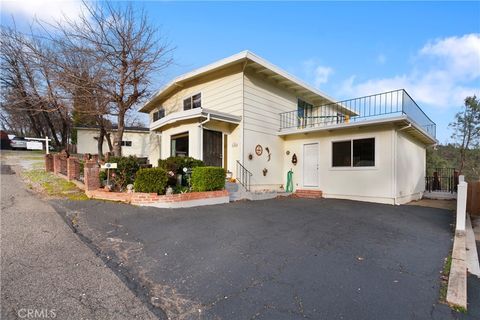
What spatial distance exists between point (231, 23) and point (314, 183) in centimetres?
737

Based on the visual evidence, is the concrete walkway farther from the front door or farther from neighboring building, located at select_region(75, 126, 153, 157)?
neighboring building, located at select_region(75, 126, 153, 157)

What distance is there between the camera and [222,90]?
417 inches

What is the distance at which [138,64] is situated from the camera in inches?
430

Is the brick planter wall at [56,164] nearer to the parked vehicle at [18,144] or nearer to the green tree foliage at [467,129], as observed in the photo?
the parked vehicle at [18,144]

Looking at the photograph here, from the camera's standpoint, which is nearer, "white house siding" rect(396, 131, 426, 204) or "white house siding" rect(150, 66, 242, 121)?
"white house siding" rect(396, 131, 426, 204)

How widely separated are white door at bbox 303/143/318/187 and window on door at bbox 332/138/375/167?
2.67 ft

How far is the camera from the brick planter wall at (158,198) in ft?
21.3

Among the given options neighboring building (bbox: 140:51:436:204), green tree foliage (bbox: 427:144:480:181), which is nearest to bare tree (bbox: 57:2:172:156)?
neighboring building (bbox: 140:51:436:204)

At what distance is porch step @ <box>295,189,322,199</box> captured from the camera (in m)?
10.3

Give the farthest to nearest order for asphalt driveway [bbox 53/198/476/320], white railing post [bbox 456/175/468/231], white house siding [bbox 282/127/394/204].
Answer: white house siding [bbox 282/127/394/204]
white railing post [bbox 456/175/468/231]
asphalt driveway [bbox 53/198/476/320]

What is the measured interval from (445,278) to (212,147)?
779 centimetres

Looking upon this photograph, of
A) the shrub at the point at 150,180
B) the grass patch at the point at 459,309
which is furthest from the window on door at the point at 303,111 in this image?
the grass patch at the point at 459,309

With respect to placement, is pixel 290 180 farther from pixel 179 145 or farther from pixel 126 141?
pixel 126 141

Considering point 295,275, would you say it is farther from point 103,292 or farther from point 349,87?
point 349,87
